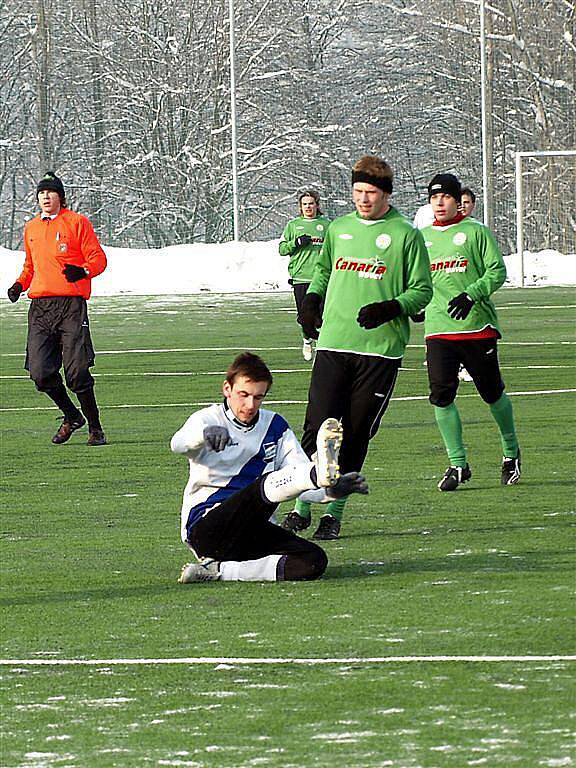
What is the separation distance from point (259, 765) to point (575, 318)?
858 inches

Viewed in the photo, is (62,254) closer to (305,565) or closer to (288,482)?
(305,565)

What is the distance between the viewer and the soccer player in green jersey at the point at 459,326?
10805mm

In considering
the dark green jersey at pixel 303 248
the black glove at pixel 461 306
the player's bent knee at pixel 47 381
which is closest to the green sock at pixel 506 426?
the black glove at pixel 461 306

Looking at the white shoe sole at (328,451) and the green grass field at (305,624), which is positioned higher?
the white shoe sole at (328,451)

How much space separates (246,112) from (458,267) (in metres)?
33.8

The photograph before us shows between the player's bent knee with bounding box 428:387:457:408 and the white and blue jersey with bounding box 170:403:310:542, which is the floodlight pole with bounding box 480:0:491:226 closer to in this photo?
the player's bent knee with bounding box 428:387:457:408

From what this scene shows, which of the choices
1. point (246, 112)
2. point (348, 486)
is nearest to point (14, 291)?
point (348, 486)

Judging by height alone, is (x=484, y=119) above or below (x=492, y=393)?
above

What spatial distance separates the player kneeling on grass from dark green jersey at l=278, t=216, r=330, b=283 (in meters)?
12.9

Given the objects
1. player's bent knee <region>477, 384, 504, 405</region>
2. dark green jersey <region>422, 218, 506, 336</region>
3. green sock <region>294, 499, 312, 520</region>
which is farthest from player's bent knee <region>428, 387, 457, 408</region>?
green sock <region>294, 499, 312, 520</region>

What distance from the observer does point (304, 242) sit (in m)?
20.7

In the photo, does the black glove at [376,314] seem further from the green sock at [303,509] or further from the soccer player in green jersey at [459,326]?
the soccer player in green jersey at [459,326]

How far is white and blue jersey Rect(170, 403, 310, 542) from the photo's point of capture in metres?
7.88

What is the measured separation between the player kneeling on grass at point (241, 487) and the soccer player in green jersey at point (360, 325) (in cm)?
111
